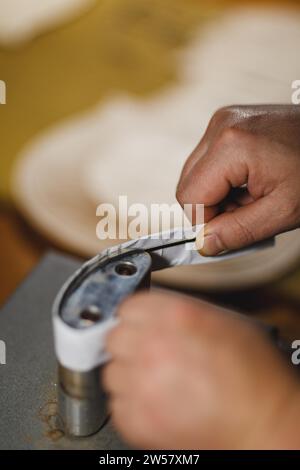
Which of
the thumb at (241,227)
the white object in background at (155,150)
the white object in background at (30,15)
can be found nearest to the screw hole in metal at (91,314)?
the thumb at (241,227)

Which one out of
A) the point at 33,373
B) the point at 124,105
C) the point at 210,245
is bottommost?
the point at 33,373

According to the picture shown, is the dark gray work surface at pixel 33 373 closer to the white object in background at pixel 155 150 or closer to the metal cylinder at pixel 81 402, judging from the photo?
the metal cylinder at pixel 81 402

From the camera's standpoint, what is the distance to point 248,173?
0.46m

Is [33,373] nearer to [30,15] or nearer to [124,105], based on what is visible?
[124,105]

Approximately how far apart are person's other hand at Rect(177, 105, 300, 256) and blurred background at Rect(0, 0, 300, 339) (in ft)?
1.05

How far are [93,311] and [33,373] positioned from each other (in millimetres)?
140

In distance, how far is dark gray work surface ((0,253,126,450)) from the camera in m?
→ 0.41

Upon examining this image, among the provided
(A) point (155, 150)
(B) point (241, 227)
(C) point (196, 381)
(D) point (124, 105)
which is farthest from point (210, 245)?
(D) point (124, 105)

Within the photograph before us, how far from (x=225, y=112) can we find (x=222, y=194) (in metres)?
0.07

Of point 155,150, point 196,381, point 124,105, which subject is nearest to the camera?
point 196,381

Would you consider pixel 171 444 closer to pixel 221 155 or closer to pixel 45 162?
pixel 221 155

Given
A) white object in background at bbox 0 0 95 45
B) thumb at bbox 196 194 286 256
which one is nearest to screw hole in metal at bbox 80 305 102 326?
thumb at bbox 196 194 286 256

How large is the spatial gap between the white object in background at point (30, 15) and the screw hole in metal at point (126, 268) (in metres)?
1.07
